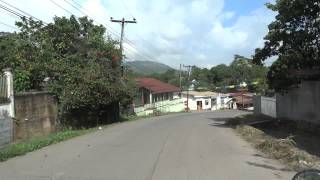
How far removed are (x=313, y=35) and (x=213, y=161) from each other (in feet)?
44.2

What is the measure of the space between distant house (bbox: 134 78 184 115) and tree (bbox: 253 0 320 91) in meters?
34.0

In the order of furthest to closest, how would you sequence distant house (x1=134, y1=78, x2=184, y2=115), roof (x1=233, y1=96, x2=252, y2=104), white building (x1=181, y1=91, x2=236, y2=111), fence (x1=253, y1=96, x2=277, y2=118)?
roof (x1=233, y1=96, x2=252, y2=104), white building (x1=181, y1=91, x2=236, y2=111), distant house (x1=134, y1=78, x2=184, y2=115), fence (x1=253, y1=96, x2=277, y2=118)

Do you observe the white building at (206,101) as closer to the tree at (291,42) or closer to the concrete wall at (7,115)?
the tree at (291,42)

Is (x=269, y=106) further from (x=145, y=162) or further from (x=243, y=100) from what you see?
(x=243, y=100)

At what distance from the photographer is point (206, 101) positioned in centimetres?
10575

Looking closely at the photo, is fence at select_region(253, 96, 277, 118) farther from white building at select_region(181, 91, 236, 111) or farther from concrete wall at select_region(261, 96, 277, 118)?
white building at select_region(181, 91, 236, 111)

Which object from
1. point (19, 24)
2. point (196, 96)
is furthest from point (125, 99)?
point (196, 96)

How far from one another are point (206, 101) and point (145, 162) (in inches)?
3610

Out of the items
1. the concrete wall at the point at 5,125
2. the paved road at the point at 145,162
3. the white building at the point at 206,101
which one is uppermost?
the white building at the point at 206,101

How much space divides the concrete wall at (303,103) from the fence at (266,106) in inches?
147

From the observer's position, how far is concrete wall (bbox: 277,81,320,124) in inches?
979

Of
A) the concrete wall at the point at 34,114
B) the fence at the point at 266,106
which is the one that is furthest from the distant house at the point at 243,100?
the concrete wall at the point at 34,114

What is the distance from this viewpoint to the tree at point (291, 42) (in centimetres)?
2553

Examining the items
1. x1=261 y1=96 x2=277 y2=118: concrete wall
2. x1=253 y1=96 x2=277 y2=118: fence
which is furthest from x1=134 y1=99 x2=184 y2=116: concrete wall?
x1=261 y1=96 x2=277 y2=118: concrete wall
